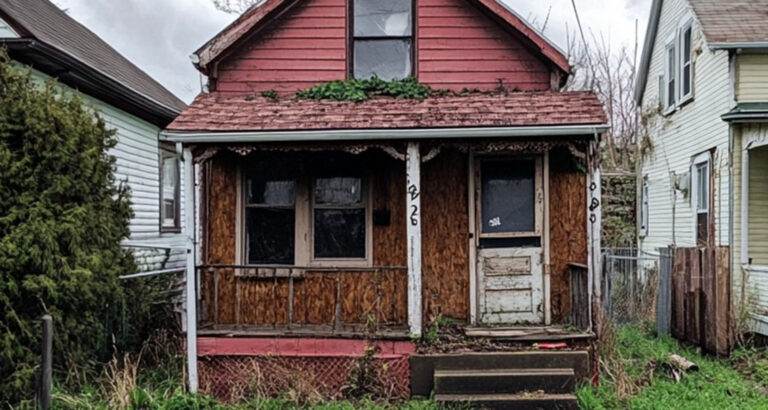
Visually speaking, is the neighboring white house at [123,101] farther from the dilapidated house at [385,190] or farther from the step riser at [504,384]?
→ the step riser at [504,384]

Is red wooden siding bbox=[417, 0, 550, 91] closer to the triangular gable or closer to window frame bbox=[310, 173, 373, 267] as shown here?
the triangular gable

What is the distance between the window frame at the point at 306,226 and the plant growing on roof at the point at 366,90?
1.05m

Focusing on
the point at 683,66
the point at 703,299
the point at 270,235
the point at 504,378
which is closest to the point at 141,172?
the point at 270,235

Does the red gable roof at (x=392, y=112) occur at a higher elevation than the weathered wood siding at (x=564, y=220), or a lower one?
higher

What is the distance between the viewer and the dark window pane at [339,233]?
25.9ft

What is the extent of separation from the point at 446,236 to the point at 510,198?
980mm

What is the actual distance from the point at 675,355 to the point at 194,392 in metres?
5.95

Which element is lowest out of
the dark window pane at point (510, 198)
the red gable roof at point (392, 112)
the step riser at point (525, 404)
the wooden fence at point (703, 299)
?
the step riser at point (525, 404)

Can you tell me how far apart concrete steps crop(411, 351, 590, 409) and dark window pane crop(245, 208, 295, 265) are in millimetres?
2474

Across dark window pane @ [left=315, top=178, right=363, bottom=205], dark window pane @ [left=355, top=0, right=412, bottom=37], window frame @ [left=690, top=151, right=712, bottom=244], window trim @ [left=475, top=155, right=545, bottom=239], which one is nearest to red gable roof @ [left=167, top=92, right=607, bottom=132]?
window trim @ [left=475, top=155, right=545, bottom=239]

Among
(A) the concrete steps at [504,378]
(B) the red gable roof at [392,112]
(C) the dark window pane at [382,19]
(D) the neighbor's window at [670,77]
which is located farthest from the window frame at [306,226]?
(D) the neighbor's window at [670,77]

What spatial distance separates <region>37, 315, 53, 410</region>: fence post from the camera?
5.70m

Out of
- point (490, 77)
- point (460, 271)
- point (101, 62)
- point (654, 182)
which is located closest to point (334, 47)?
point (490, 77)

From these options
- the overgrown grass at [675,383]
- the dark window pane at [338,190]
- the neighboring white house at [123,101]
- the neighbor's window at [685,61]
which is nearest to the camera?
the overgrown grass at [675,383]
